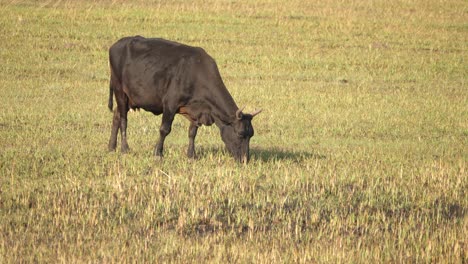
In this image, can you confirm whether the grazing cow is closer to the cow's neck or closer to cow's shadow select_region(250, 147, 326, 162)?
the cow's neck

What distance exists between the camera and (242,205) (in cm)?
928

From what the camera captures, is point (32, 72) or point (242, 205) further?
point (32, 72)

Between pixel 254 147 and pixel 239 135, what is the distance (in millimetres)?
2232

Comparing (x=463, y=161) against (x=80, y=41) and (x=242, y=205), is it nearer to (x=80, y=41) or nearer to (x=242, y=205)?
(x=242, y=205)

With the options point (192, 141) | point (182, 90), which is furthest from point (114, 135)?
point (182, 90)

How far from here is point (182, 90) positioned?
39.2ft

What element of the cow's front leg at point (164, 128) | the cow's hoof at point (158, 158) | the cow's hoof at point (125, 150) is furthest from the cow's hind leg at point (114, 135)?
the cow's hoof at point (158, 158)

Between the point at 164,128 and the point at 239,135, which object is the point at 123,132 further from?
the point at 239,135

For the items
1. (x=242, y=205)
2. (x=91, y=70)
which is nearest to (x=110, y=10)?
(x=91, y=70)

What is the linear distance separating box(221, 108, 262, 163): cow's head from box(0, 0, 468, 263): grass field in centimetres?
17

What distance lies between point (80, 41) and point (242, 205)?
15.4 metres

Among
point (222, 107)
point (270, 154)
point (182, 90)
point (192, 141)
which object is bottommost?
point (270, 154)

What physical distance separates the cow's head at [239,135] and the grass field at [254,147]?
17cm

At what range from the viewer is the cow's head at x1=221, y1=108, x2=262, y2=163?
11.4 metres
